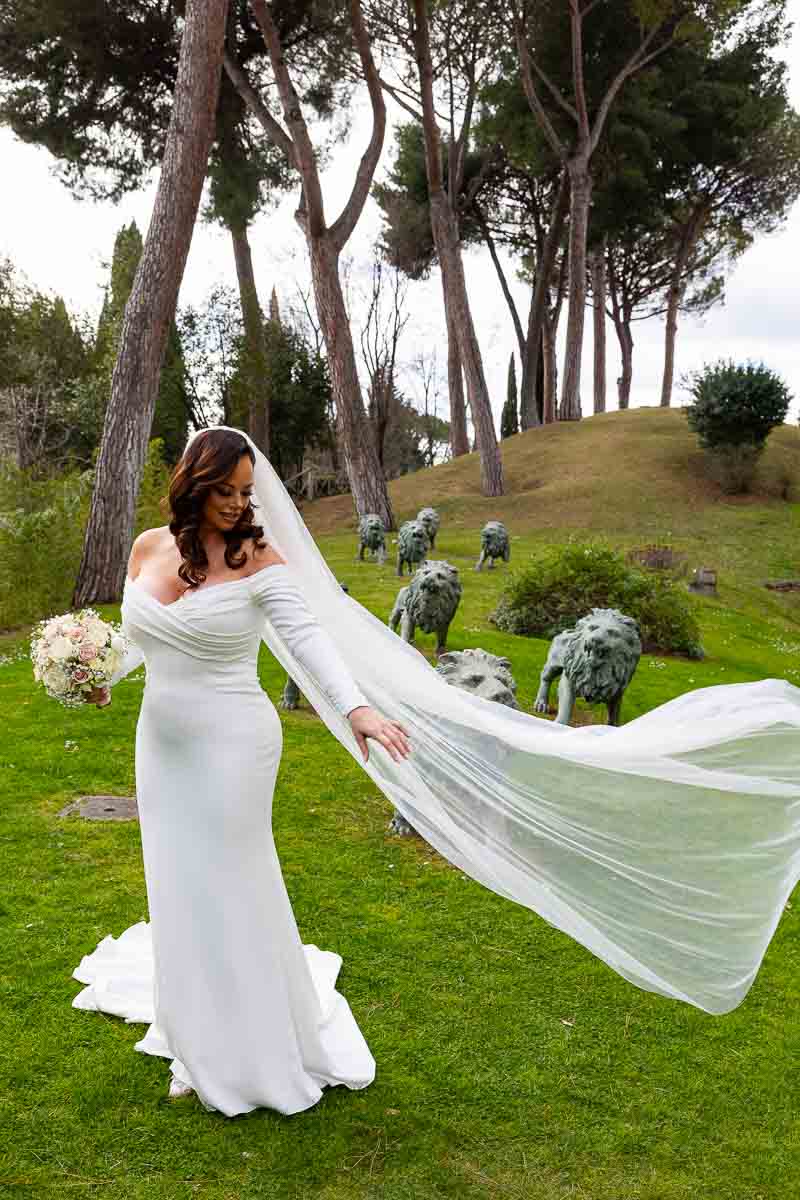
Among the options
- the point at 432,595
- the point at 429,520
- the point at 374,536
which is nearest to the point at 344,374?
the point at 374,536

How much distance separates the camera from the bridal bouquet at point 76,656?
3.42 metres

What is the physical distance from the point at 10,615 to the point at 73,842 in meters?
8.30

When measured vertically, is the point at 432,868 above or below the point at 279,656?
below

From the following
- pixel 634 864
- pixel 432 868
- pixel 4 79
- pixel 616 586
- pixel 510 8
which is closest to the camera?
pixel 634 864

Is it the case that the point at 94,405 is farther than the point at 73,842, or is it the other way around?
the point at 94,405

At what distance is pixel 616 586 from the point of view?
12.2m

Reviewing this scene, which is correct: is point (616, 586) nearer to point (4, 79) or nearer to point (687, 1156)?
point (687, 1156)

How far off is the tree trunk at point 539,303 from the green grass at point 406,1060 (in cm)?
2599

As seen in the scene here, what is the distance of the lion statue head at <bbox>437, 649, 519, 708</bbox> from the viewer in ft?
18.6

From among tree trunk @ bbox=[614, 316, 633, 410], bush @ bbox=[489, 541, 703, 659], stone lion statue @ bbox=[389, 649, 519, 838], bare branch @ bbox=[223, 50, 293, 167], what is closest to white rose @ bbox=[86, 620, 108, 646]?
stone lion statue @ bbox=[389, 649, 519, 838]

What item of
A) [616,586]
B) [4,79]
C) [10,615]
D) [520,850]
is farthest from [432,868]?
[4,79]

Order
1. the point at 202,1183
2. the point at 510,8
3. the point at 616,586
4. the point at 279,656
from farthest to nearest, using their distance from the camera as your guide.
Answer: the point at 510,8 → the point at 616,586 → the point at 279,656 → the point at 202,1183

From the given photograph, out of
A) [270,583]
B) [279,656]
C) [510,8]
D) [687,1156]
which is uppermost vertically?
[510,8]

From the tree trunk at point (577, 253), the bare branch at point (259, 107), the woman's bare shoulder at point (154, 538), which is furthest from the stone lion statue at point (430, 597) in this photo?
the tree trunk at point (577, 253)
